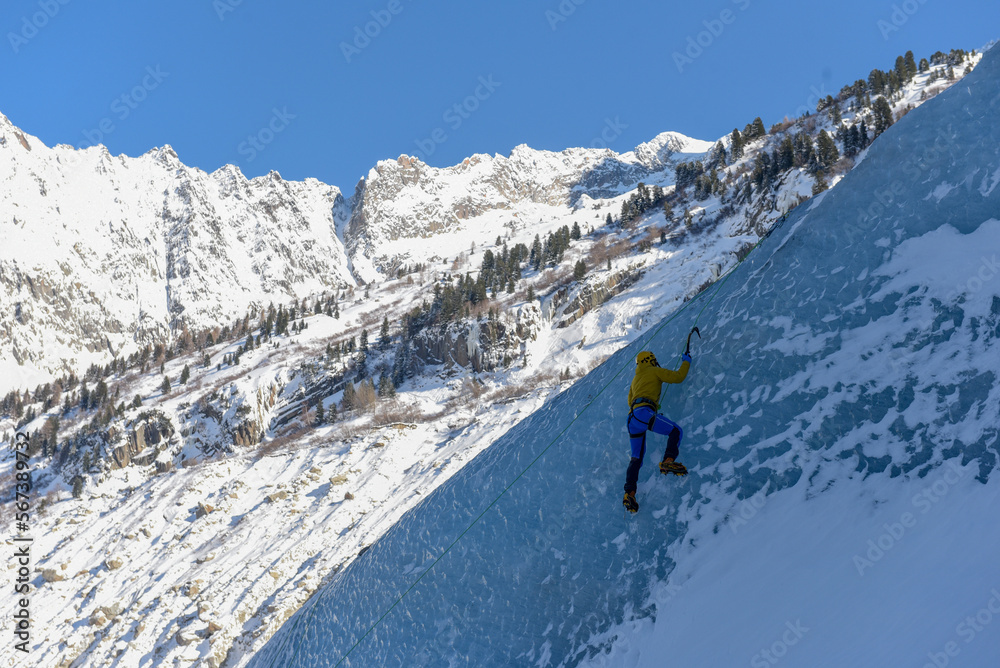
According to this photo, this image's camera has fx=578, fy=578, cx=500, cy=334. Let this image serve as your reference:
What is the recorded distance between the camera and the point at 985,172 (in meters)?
7.65

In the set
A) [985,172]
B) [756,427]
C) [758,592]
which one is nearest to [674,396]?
[756,427]

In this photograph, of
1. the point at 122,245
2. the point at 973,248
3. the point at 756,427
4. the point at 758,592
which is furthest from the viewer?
the point at 122,245

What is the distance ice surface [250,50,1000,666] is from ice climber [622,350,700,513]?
0.38 metres

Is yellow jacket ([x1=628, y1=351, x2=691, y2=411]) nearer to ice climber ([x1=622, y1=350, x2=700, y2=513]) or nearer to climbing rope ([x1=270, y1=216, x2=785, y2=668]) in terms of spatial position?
ice climber ([x1=622, y1=350, x2=700, y2=513])

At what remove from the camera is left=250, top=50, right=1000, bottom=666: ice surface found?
668cm

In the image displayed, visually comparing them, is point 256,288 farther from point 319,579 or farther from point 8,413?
point 319,579

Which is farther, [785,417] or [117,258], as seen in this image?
[117,258]

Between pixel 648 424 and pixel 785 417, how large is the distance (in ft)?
5.79

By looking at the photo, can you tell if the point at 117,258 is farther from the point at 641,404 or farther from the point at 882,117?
the point at 641,404

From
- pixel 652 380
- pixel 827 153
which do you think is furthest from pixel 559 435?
pixel 827 153

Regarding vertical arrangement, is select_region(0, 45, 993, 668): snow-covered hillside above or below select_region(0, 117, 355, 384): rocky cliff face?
below

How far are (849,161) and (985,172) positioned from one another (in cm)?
6526

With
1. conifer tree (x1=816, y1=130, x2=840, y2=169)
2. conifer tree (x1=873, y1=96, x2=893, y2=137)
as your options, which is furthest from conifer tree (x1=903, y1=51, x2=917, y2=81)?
conifer tree (x1=816, y1=130, x2=840, y2=169)

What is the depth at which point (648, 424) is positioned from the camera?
7.96 meters
